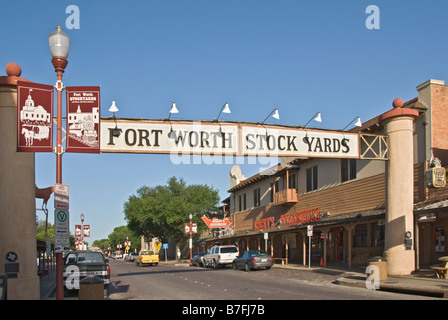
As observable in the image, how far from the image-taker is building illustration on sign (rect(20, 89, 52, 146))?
464 inches

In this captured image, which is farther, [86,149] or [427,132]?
[427,132]

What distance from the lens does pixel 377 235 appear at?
93.4 feet

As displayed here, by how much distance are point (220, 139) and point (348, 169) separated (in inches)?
600

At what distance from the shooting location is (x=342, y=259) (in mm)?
32531

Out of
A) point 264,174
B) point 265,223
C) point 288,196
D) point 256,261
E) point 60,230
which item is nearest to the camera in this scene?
point 60,230

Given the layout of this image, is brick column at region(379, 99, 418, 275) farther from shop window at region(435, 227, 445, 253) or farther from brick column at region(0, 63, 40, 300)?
brick column at region(0, 63, 40, 300)

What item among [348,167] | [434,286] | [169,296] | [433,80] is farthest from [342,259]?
[169,296]

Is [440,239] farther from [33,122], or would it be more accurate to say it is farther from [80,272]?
[33,122]

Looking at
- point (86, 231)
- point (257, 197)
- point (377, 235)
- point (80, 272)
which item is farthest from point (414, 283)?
point (86, 231)

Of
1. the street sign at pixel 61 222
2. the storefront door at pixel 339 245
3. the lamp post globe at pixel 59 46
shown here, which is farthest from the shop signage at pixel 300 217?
the lamp post globe at pixel 59 46

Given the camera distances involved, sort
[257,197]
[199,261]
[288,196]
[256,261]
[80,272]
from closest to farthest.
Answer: [80,272] < [256,261] < [288,196] < [199,261] < [257,197]
